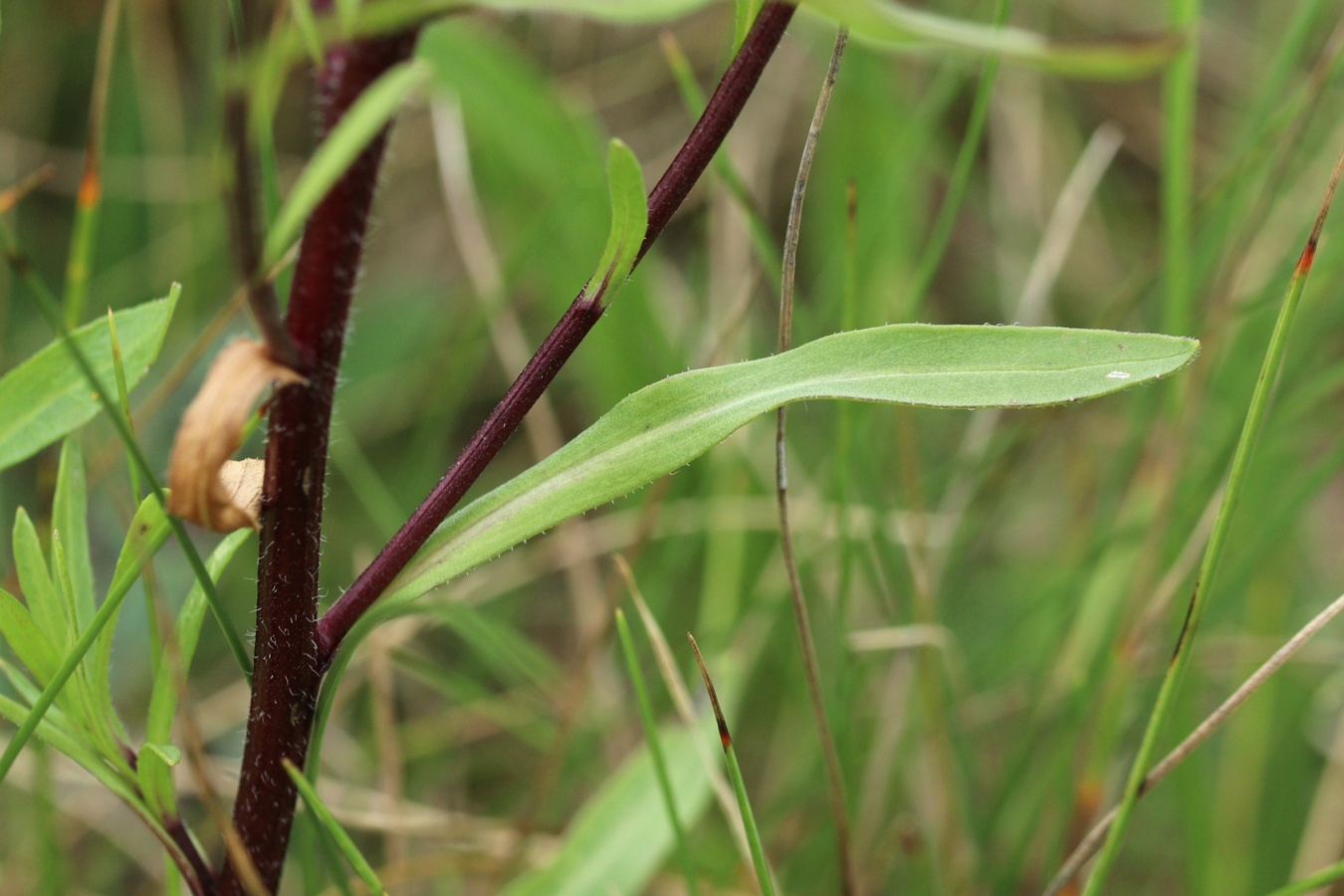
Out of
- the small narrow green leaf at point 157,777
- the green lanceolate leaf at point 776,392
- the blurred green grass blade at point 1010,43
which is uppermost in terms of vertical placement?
the blurred green grass blade at point 1010,43

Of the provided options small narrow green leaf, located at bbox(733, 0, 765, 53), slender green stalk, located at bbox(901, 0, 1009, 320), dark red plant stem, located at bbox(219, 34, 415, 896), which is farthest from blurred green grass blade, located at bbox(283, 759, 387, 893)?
slender green stalk, located at bbox(901, 0, 1009, 320)

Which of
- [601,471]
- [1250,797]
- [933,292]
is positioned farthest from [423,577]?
[933,292]

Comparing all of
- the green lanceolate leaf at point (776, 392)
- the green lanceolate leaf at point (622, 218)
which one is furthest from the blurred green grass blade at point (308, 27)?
the green lanceolate leaf at point (776, 392)

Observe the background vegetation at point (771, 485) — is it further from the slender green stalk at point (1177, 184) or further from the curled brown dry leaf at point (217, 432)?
the curled brown dry leaf at point (217, 432)

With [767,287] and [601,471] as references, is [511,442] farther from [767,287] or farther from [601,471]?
[601,471]

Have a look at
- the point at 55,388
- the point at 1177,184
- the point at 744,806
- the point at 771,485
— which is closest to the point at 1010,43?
the point at 744,806

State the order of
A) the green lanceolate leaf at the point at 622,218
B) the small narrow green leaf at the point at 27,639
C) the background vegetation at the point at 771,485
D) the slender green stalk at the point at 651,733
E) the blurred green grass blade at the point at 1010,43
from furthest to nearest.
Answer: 1. the background vegetation at the point at 771,485
2. the slender green stalk at the point at 651,733
3. the small narrow green leaf at the point at 27,639
4. the green lanceolate leaf at the point at 622,218
5. the blurred green grass blade at the point at 1010,43

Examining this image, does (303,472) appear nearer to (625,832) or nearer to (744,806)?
(744,806)
